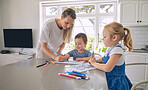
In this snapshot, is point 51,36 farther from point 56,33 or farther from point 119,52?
point 119,52

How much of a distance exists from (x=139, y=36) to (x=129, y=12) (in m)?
0.84

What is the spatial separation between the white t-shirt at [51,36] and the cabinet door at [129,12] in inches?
83.0

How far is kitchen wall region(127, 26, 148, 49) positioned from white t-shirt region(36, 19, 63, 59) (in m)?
2.57

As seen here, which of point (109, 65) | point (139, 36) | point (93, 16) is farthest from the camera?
point (93, 16)

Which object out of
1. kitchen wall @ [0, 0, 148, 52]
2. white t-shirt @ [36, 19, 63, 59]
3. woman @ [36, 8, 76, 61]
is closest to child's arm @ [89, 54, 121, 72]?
woman @ [36, 8, 76, 61]

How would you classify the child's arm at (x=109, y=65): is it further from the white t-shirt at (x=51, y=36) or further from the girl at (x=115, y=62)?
the white t-shirt at (x=51, y=36)

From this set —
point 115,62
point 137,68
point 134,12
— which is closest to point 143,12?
point 134,12

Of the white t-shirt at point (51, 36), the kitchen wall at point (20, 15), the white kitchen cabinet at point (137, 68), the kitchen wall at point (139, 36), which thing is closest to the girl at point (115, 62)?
the white t-shirt at point (51, 36)

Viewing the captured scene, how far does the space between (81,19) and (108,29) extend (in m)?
2.92

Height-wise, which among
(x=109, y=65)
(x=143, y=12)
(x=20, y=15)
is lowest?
(x=109, y=65)

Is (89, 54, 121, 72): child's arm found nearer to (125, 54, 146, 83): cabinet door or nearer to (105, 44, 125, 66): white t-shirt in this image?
(105, 44, 125, 66): white t-shirt

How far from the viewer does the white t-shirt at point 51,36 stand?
145 cm

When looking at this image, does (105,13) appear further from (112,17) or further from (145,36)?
(145,36)

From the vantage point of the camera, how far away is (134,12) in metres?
3.01
